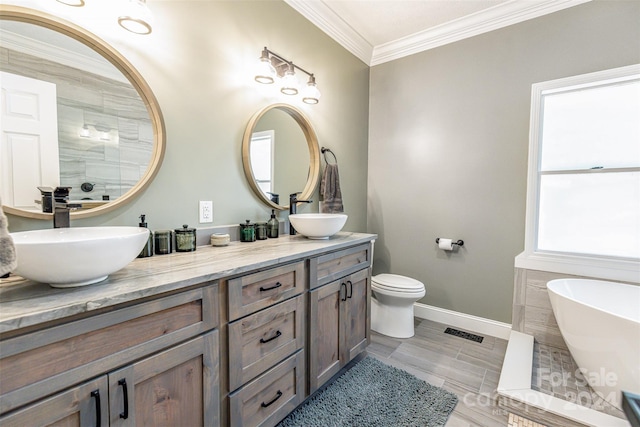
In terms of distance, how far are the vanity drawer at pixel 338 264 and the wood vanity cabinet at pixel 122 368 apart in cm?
64

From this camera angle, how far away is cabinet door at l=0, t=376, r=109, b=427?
0.69 metres

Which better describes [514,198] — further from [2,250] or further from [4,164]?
[4,164]

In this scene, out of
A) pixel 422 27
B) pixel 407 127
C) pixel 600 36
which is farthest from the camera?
pixel 407 127

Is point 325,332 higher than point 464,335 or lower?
higher

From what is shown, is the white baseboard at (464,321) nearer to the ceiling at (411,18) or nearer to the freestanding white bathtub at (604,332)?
the freestanding white bathtub at (604,332)

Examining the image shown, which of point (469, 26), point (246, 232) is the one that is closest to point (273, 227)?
point (246, 232)

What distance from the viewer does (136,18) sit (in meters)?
1.23

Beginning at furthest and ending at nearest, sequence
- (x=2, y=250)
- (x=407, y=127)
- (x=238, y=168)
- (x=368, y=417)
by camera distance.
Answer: (x=407, y=127) → (x=238, y=168) → (x=368, y=417) → (x=2, y=250)

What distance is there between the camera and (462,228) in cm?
265

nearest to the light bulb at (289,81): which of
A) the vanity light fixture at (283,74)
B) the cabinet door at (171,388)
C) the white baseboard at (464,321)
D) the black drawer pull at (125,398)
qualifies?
the vanity light fixture at (283,74)

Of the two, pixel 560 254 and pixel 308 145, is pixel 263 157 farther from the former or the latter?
pixel 560 254

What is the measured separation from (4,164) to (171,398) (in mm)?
1046

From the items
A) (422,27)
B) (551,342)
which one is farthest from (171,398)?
(422,27)

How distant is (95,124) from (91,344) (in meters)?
0.96
